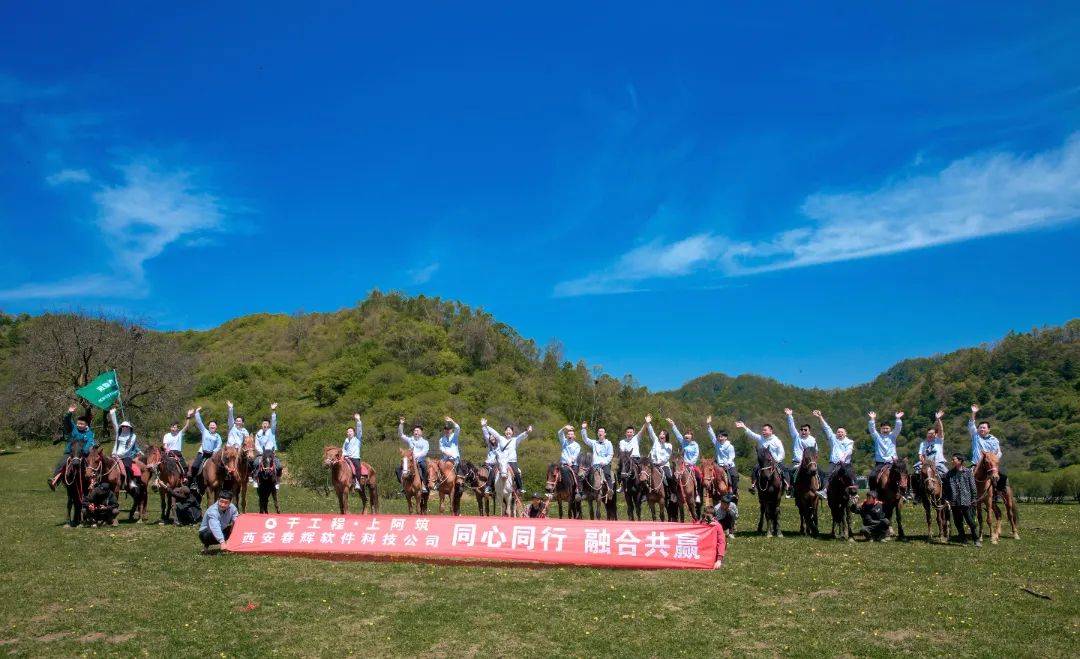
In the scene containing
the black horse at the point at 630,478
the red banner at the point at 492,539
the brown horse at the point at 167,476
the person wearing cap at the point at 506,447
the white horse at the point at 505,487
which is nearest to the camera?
the red banner at the point at 492,539

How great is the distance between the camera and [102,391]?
780 inches

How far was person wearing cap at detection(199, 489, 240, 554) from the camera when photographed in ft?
44.2

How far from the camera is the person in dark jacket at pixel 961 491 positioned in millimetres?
14141

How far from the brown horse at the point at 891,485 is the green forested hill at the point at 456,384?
25.7 meters

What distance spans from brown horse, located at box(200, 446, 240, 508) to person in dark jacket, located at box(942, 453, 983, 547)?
1440 cm

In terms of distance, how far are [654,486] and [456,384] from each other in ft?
113

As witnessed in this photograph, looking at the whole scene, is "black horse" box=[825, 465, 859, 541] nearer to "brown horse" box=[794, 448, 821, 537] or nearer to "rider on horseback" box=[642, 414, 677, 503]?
"brown horse" box=[794, 448, 821, 537]

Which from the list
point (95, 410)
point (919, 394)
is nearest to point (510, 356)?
point (95, 410)

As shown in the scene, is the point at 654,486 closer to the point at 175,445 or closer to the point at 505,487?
the point at 505,487

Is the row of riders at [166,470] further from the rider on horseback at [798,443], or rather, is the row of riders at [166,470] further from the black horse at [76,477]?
the rider on horseback at [798,443]

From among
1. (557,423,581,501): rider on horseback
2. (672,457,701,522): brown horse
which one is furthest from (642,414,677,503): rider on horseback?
(557,423,581,501): rider on horseback

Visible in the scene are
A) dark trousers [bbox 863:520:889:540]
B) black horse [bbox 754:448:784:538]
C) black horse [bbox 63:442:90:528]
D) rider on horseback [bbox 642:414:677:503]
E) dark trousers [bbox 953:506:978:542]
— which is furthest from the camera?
rider on horseback [bbox 642:414:677:503]

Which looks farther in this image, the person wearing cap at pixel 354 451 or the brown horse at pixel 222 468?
the person wearing cap at pixel 354 451

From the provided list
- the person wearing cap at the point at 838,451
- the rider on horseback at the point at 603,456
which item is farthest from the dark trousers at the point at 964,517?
the rider on horseback at the point at 603,456
